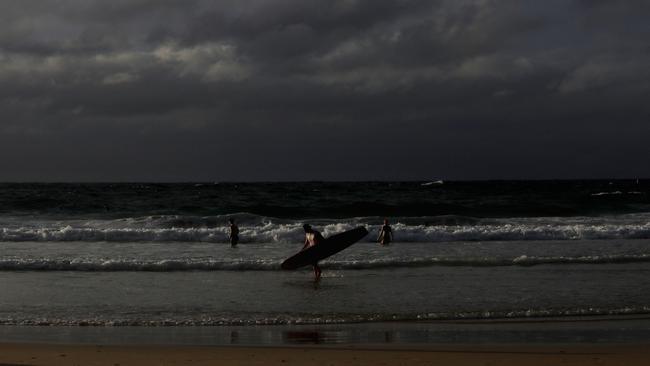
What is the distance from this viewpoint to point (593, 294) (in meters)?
14.1

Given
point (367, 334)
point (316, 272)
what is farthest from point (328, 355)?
point (316, 272)

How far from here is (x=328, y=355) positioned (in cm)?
905

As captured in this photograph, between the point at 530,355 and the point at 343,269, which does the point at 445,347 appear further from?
the point at 343,269

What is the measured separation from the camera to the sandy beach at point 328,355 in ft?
28.5

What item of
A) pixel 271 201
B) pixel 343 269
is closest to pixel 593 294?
pixel 343 269

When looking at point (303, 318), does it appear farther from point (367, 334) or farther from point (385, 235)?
point (385, 235)

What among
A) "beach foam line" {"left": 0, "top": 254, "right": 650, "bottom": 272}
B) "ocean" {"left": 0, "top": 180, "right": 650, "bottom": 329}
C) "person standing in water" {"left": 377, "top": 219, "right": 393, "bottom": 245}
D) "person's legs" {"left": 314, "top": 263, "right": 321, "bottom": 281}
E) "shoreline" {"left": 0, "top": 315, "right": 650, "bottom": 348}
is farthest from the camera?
"person standing in water" {"left": 377, "top": 219, "right": 393, "bottom": 245}

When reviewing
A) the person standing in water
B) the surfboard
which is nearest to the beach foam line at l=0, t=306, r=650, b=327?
the surfboard

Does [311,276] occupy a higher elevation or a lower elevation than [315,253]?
lower

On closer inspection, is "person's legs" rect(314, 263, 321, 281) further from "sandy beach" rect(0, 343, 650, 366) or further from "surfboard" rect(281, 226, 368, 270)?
"sandy beach" rect(0, 343, 650, 366)

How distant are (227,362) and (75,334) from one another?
342cm

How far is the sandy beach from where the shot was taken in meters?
8.70

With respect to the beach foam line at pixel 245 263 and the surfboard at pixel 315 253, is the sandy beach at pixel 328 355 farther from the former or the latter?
the beach foam line at pixel 245 263

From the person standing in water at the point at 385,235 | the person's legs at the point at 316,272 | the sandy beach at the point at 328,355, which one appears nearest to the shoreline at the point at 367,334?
the sandy beach at the point at 328,355
